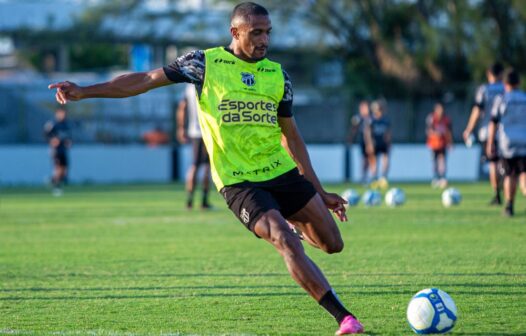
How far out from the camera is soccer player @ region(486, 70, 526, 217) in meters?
15.3

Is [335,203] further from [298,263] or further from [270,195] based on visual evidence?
[298,263]

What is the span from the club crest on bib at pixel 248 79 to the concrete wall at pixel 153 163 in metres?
24.8

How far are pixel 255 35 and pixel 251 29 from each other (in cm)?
5

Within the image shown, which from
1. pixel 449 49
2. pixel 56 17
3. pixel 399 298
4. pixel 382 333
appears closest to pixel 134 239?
pixel 399 298

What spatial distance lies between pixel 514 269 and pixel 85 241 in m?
6.33

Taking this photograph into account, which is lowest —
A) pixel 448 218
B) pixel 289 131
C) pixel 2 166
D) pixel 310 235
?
pixel 2 166

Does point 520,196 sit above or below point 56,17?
below

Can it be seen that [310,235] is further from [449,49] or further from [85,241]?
[449,49]

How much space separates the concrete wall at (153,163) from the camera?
104ft

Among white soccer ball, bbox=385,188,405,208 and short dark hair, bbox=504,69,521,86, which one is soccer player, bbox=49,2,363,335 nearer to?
short dark hair, bbox=504,69,521,86

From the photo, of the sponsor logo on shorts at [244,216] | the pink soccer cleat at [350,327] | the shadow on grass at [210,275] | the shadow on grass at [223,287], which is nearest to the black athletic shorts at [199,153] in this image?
the shadow on grass at [210,275]

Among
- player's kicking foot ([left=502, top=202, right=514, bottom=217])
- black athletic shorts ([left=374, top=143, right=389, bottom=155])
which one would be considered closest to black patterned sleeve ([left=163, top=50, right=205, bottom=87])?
player's kicking foot ([left=502, top=202, right=514, bottom=217])

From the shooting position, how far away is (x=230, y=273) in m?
10.2

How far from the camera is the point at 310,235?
7336mm
